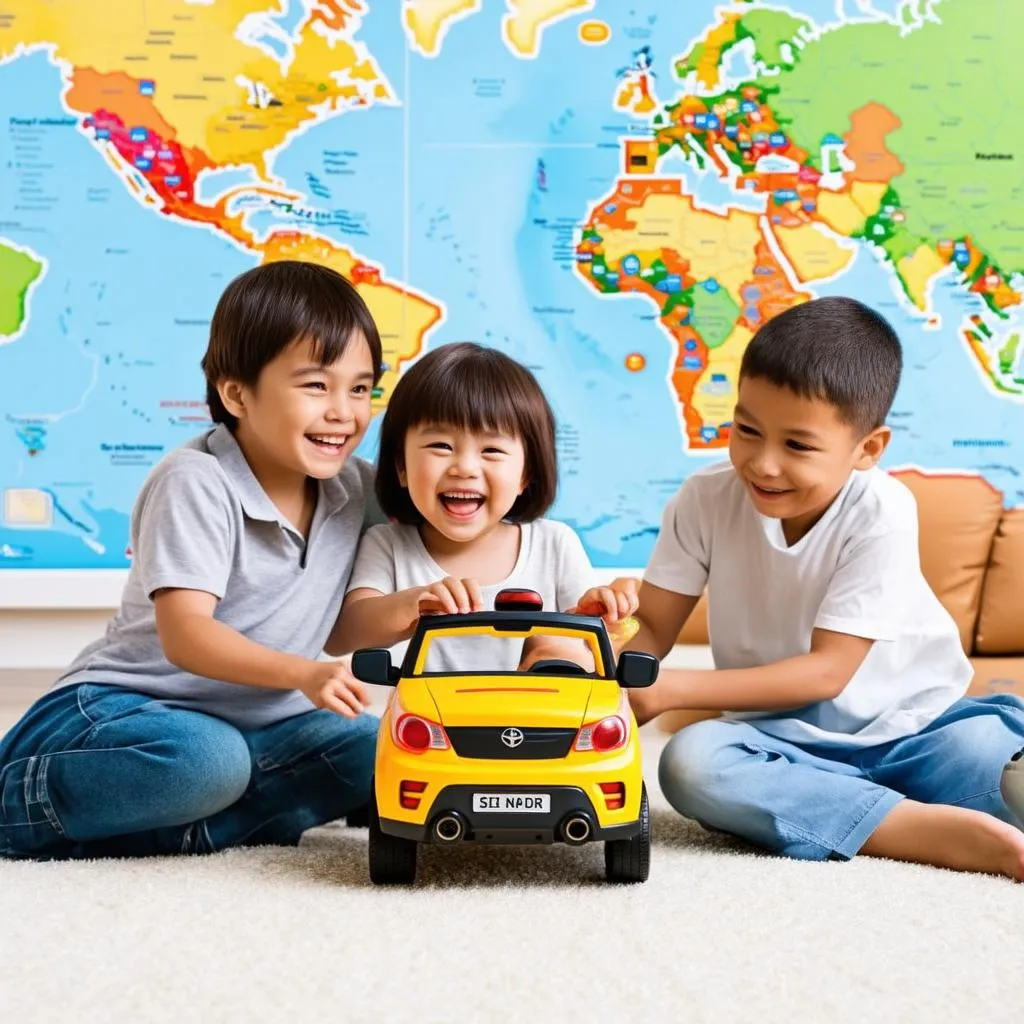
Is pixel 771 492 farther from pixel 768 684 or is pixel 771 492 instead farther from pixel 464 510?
pixel 464 510

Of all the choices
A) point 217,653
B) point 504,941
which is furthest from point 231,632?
point 504,941

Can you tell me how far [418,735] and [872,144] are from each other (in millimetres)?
2232

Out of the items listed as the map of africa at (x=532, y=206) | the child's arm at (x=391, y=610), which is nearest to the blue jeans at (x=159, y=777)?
the child's arm at (x=391, y=610)

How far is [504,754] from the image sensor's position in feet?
4.30

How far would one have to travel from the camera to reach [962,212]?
3033 millimetres

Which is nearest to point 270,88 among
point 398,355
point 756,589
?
point 398,355

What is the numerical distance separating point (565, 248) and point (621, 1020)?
88.7 inches

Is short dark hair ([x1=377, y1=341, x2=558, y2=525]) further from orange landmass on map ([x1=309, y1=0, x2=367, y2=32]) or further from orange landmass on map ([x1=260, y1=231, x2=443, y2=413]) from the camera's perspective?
orange landmass on map ([x1=309, y1=0, x2=367, y2=32])

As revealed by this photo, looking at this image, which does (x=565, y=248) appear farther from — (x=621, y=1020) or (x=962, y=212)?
(x=621, y=1020)

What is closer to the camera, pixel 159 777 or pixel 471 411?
pixel 159 777

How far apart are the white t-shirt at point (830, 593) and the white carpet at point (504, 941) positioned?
0.24 meters

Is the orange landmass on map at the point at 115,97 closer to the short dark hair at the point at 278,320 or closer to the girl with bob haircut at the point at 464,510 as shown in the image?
the short dark hair at the point at 278,320

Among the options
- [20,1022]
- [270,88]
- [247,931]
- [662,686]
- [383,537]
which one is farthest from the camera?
[270,88]

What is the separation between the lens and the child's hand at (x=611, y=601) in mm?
1504
